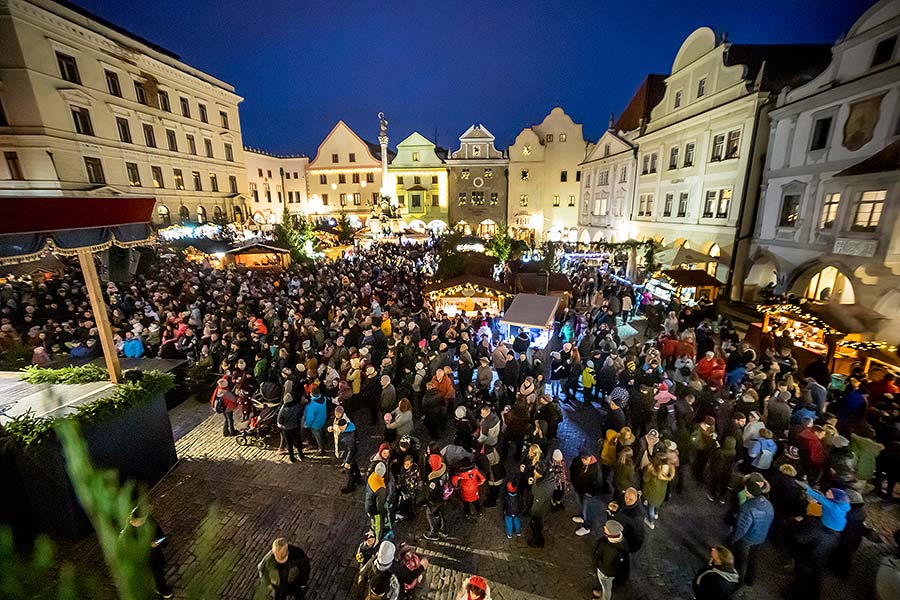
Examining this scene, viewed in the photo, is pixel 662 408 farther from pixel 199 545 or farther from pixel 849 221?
pixel 849 221

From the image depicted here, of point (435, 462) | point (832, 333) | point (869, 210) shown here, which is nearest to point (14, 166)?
point (435, 462)

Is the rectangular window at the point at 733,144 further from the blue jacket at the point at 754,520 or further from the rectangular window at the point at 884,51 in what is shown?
the blue jacket at the point at 754,520

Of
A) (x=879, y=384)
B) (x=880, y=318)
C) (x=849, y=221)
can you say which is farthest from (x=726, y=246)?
(x=879, y=384)

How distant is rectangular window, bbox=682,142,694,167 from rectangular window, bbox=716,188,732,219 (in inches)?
121

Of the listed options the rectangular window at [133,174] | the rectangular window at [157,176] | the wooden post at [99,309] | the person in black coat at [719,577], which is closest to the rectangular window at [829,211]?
Answer: the person in black coat at [719,577]

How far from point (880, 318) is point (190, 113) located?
44.4 meters

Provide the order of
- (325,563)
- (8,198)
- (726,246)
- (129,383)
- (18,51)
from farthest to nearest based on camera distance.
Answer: (18,51) → (726,246) → (129,383) → (325,563) → (8,198)

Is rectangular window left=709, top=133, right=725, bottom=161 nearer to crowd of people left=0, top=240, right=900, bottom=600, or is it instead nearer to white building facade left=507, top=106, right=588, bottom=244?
crowd of people left=0, top=240, right=900, bottom=600

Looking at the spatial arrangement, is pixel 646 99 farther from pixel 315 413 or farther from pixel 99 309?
pixel 99 309

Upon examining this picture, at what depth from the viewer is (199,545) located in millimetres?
6031

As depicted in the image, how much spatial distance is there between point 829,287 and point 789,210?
3.73 m

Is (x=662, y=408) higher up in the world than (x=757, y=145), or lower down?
lower down

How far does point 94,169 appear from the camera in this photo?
25719mm

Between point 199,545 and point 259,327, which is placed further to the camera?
point 259,327
